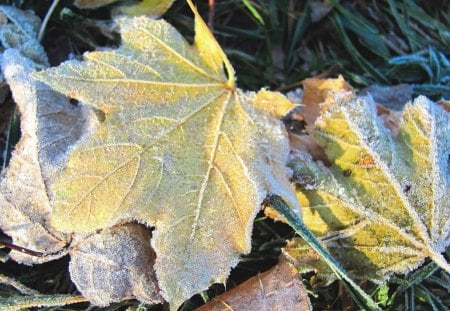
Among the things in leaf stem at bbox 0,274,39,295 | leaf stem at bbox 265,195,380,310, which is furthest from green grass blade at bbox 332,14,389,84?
leaf stem at bbox 0,274,39,295

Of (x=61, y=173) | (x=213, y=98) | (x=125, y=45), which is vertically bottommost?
(x=61, y=173)

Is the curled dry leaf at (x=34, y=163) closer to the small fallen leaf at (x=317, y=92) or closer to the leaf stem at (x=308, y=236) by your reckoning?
the leaf stem at (x=308, y=236)

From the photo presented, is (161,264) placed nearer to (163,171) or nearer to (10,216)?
(163,171)

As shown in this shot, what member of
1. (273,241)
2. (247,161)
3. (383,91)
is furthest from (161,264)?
(383,91)

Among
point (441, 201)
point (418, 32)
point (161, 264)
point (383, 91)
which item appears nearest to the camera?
point (161, 264)

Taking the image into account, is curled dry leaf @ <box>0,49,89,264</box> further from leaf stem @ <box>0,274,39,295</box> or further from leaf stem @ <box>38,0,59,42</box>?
leaf stem @ <box>38,0,59,42</box>

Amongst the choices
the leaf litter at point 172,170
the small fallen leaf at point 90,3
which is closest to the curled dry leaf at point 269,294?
the leaf litter at point 172,170

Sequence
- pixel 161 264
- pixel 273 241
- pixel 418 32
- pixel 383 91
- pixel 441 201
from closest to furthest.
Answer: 1. pixel 161 264
2. pixel 441 201
3. pixel 273 241
4. pixel 383 91
5. pixel 418 32
